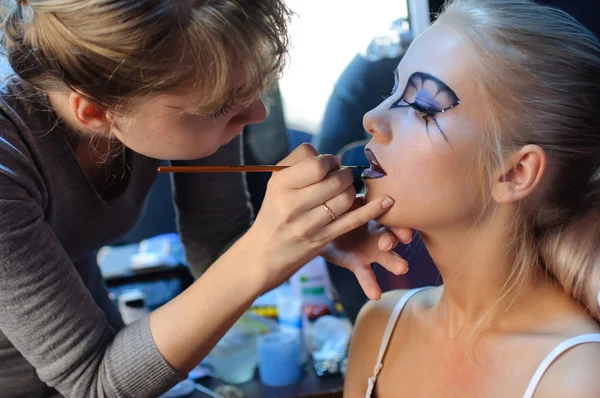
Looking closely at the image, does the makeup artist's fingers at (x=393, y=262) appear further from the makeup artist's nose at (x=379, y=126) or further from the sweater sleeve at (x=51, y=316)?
the sweater sleeve at (x=51, y=316)

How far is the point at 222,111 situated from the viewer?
3.06 ft

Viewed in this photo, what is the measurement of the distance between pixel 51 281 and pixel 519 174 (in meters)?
0.73

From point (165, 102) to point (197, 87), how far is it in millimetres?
55

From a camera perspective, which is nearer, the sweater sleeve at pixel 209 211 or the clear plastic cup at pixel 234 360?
the sweater sleeve at pixel 209 211

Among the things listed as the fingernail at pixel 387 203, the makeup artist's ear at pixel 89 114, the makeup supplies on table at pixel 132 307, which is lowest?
the makeup supplies on table at pixel 132 307

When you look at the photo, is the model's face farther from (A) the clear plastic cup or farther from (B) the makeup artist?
(A) the clear plastic cup

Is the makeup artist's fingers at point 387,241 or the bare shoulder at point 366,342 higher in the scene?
the makeup artist's fingers at point 387,241

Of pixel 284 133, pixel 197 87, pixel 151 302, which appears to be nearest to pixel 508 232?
pixel 197 87

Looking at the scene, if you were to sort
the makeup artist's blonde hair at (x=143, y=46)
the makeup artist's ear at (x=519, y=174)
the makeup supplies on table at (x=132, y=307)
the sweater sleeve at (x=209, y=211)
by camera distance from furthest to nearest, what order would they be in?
the makeup supplies on table at (x=132, y=307) → the sweater sleeve at (x=209, y=211) → the makeup artist's ear at (x=519, y=174) → the makeup artist's blonde hair at (x=143, y=46)

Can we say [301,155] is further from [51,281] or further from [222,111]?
[51,281]

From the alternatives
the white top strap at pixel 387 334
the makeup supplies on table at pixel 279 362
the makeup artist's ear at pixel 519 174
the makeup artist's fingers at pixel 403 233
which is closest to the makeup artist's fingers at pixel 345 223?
the makeup artist's fingers at pixel 403 233

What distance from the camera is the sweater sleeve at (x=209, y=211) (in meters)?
1.32

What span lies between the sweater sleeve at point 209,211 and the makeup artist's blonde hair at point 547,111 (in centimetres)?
57

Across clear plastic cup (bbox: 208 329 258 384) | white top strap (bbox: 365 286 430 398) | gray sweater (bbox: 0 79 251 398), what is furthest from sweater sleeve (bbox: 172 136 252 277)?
white top strap (bbox: 365 286 430 398)
